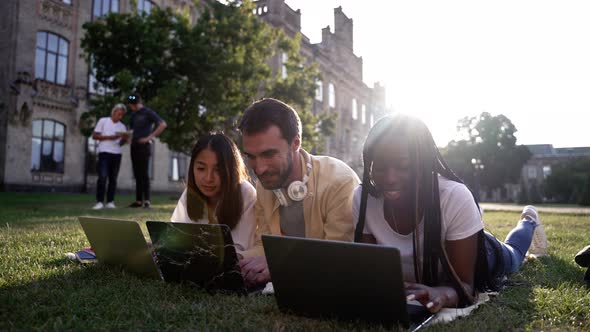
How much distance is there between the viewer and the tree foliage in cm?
1630

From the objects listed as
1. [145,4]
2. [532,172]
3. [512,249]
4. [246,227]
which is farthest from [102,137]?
[532,172]

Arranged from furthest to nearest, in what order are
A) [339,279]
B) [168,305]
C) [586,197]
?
[586,197] < [168,305] < [339,279]

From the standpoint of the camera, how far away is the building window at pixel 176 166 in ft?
87.0

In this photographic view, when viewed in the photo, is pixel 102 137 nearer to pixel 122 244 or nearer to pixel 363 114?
pixel 122 244

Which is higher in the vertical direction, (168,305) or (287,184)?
(287,184)

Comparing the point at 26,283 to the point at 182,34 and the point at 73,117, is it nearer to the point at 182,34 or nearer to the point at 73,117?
the point at 182,34

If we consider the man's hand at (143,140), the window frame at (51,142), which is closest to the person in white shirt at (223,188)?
the man's hand at (143,140)

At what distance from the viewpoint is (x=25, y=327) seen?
2.00 m

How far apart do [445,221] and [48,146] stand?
2149cm

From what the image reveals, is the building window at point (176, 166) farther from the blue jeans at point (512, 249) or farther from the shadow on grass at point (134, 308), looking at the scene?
the shadow on grass at point (134, 308)

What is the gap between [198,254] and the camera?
8.63 feet

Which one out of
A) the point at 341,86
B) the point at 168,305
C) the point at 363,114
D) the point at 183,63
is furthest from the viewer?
the point at 363,114

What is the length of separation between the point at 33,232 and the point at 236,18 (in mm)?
14364

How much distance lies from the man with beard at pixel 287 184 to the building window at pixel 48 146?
19936mm
